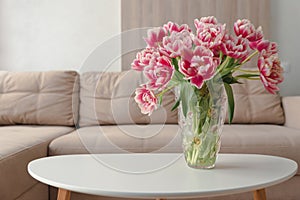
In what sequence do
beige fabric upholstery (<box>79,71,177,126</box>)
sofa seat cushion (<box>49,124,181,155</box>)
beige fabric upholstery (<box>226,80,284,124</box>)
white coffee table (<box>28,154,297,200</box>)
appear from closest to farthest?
1. white coffee table (<box>28,154,297,200</box>)
2. sofa seat cushion (<box>49,124,181,155</box>)
3. beige fabric upholstery (<box>79,71,177,126</box>)
4. beige fabric upholstery (<box>226,80,284,124</box>)

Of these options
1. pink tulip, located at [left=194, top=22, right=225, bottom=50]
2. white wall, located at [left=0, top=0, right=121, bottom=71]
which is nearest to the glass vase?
pink tulip, located at [left=194, top=22, right=225, bottom=50]

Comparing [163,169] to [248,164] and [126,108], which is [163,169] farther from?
[126,108]

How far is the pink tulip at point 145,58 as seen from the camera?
1236mm

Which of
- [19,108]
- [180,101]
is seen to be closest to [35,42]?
[19,108]

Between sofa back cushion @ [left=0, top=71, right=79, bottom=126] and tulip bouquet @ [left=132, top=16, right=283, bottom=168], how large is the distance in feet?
5.04

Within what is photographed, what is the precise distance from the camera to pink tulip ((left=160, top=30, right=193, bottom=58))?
47.0 inches

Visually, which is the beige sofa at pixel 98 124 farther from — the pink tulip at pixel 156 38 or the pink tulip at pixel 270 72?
the pink tulip at pixel 270 72

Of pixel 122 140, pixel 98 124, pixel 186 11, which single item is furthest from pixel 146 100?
pixel 186 11

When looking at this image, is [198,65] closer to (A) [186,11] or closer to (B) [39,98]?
(B) [39,98]

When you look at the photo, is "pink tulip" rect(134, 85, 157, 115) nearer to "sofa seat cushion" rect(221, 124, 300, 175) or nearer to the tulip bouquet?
the tulip bouquet

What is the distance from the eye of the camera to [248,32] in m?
1.26

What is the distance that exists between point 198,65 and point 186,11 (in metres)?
2.05

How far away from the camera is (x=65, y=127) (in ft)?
8.86

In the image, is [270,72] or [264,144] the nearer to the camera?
[270,72]
